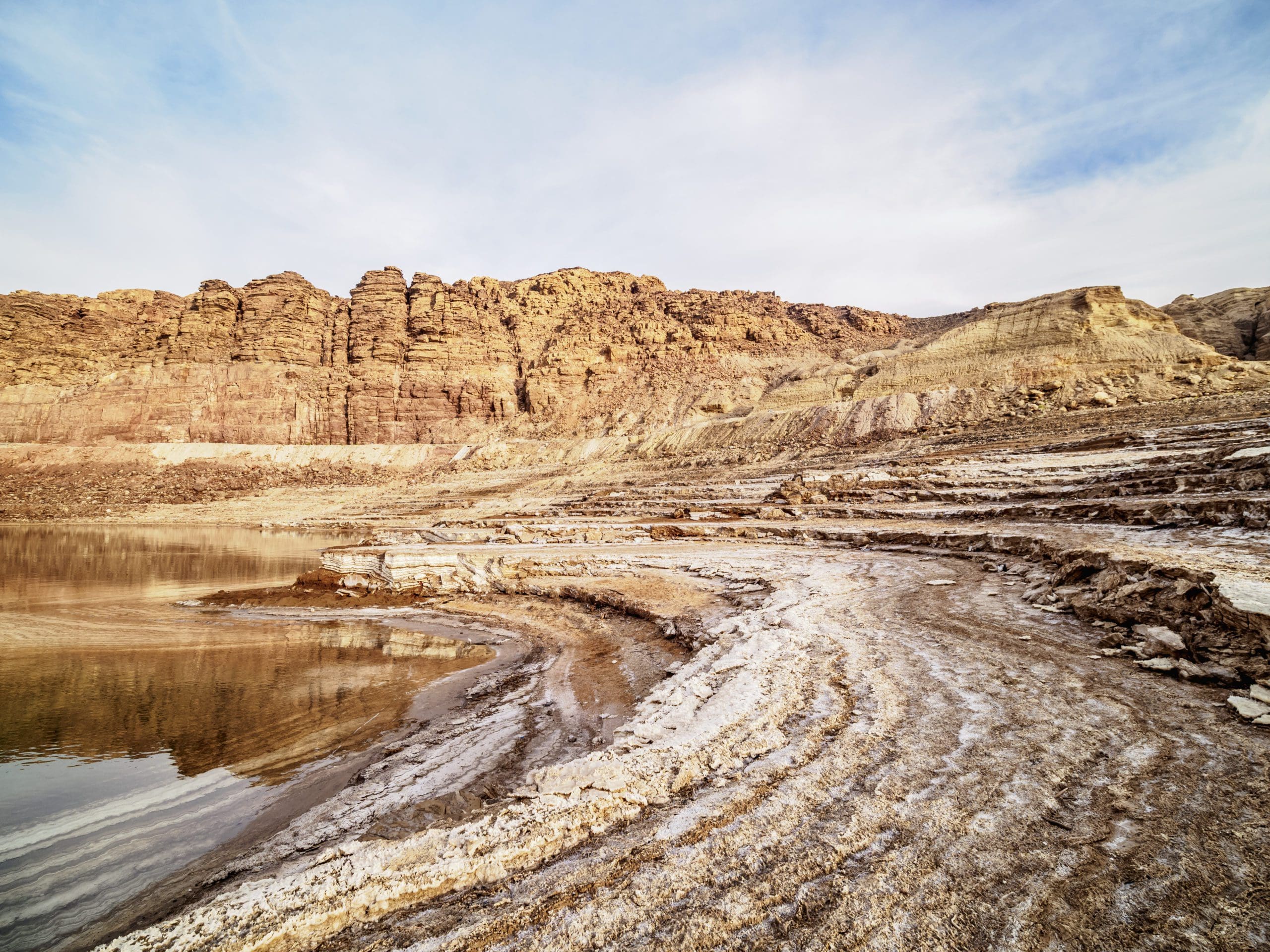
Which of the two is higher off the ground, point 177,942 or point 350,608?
point 177,942

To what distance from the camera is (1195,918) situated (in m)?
2.01

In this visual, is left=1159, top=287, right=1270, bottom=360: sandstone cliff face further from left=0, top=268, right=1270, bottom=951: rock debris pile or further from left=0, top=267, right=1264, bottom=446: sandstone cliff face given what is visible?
left=0, top=268, right=1270, bottom=951: rock debris pile

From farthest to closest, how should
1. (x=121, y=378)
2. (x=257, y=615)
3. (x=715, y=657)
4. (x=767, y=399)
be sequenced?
(x=121, y=378) → (x=767, y=399) → (x=257, y=615) → (x=715, y=657)

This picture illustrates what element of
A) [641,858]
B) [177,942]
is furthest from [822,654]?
[177,942]

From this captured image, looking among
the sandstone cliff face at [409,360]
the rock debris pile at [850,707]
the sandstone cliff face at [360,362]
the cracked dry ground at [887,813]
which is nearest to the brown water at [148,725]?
the rock debris pile at [850,707]

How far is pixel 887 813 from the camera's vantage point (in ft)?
9.38

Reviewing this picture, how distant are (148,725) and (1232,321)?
71.2 m

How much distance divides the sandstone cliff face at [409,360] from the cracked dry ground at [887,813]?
139ft

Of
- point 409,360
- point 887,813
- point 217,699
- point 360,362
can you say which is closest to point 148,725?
point 217,699

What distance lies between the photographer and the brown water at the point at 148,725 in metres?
3.76

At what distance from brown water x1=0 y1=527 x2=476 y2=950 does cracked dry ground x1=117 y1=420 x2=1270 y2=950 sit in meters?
1.35

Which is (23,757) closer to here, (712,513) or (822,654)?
(822,654)

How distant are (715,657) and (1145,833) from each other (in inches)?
154

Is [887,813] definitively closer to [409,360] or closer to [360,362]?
[409,360]
